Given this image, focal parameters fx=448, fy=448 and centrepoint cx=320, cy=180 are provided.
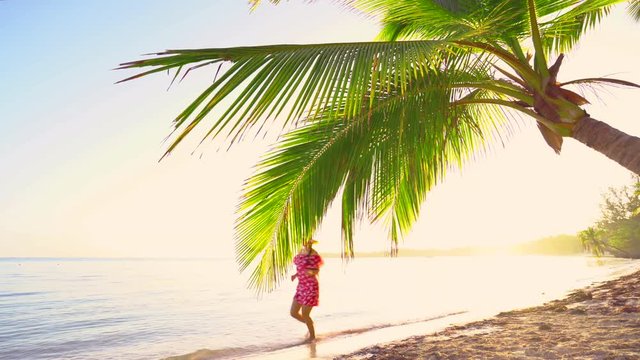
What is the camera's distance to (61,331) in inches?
424

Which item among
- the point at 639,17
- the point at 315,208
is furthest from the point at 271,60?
the point at 639,17

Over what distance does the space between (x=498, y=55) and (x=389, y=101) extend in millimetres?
854

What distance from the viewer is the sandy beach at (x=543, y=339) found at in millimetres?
3875

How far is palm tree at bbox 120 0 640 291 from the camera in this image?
2.25 meters

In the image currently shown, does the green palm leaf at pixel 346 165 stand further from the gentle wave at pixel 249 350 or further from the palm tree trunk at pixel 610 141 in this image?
the gentle wave at pixel 249 350

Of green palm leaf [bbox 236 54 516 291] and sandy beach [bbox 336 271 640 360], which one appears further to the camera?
sandy beach [bbox 336 271 640 360]


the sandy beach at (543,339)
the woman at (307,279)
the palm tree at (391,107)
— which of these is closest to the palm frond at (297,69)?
the palm tree at (391,107)

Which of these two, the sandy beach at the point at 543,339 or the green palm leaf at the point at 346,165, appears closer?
the green palm leaf at the point at 346,165

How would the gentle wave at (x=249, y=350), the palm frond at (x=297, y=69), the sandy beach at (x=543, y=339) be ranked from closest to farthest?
the palm frond at (x=297, y=69)
the sandy beach at (x=543, y=339)
the gentle wave at (x=249, y=350)

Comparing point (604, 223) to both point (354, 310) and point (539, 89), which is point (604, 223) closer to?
point (354, 310)

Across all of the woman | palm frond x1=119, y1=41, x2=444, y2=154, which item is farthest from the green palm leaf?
the woman

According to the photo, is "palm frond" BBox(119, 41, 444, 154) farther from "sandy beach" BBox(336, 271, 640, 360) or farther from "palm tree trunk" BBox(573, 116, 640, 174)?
"sandy beach" BBox(336, 271, 640, 360)

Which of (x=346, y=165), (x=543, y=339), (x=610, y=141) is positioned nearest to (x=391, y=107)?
(x=346, y=165)

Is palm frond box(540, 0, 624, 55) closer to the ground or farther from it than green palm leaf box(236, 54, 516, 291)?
farther from it
